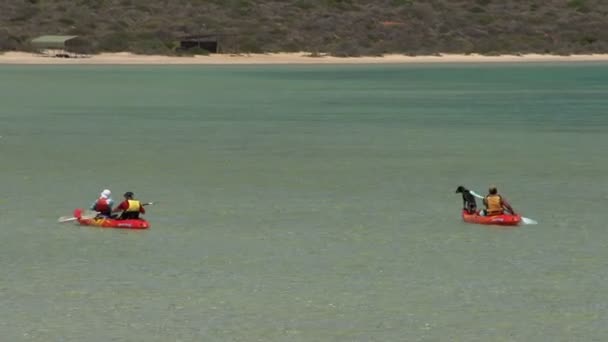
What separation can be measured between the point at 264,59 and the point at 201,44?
7.86 meters

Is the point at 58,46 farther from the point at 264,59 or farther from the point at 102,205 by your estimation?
the point at 102,205

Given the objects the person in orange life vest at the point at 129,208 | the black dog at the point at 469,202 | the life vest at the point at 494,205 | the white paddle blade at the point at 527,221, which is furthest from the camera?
the black dog at the point at 469,202

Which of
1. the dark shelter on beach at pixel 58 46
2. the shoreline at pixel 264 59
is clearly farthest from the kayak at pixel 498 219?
the dark shelter on beach at pixel 58 46

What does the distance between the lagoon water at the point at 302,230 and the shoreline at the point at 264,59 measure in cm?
7412

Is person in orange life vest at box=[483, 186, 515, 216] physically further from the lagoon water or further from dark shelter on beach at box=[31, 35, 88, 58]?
dark shelter on beach at box=[31, 35, 88, 58]

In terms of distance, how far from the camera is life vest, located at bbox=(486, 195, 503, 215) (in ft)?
128

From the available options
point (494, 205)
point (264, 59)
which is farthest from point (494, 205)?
point (264, 59)

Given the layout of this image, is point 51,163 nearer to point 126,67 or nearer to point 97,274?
point 97,274

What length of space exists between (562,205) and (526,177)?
25.7 feet

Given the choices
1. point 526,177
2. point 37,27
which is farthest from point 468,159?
point 37,27

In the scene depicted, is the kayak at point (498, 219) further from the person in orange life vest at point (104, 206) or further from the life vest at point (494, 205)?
the person in orange life vest at point (104, 206)

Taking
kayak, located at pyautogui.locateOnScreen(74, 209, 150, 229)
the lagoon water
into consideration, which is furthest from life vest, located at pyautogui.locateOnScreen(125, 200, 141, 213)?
the lagoon water

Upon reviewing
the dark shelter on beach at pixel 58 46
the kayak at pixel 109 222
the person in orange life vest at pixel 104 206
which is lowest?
the dark shelter on beach at pixel 58 46

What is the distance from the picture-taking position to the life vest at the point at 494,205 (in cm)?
3896
